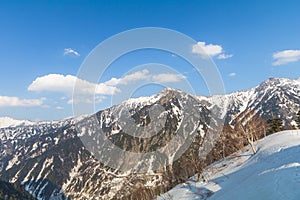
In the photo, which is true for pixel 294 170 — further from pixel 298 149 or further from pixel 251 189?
pixel 298 149

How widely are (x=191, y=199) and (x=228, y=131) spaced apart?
35960mm

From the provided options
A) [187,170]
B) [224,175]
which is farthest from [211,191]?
[187,170]

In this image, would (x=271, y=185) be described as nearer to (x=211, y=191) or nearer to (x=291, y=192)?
(x=291, y=192)

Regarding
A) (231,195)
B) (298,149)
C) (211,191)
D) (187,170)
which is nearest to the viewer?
(231,195)

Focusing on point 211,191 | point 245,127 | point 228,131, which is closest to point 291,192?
point 211,191

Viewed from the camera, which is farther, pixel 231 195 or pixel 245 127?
pixel 245 127

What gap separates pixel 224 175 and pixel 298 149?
1293 cm

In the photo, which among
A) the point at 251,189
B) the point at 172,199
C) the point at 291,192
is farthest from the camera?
the point at 172,199

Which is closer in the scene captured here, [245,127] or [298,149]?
[298,149]

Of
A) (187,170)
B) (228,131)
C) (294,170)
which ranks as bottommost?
(187,170)

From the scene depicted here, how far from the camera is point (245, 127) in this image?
2158 inches

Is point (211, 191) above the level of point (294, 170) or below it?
below

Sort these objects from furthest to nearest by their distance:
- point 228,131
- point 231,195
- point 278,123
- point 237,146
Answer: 1. point 278,123
2. point 228,131
3. point 237,146
4. point 231,195

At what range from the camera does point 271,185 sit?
898 inches
